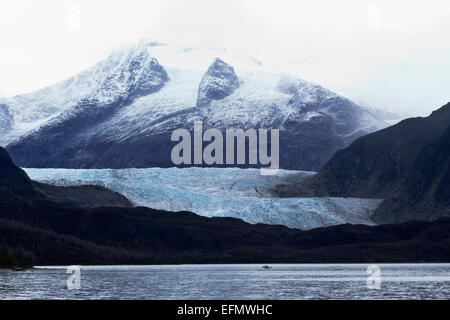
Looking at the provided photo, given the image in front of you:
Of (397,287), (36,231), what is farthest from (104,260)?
(397,287)

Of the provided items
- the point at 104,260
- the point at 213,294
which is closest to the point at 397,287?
the point at 213,294

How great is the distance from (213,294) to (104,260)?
361 ft

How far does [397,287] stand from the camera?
95.4 metres
